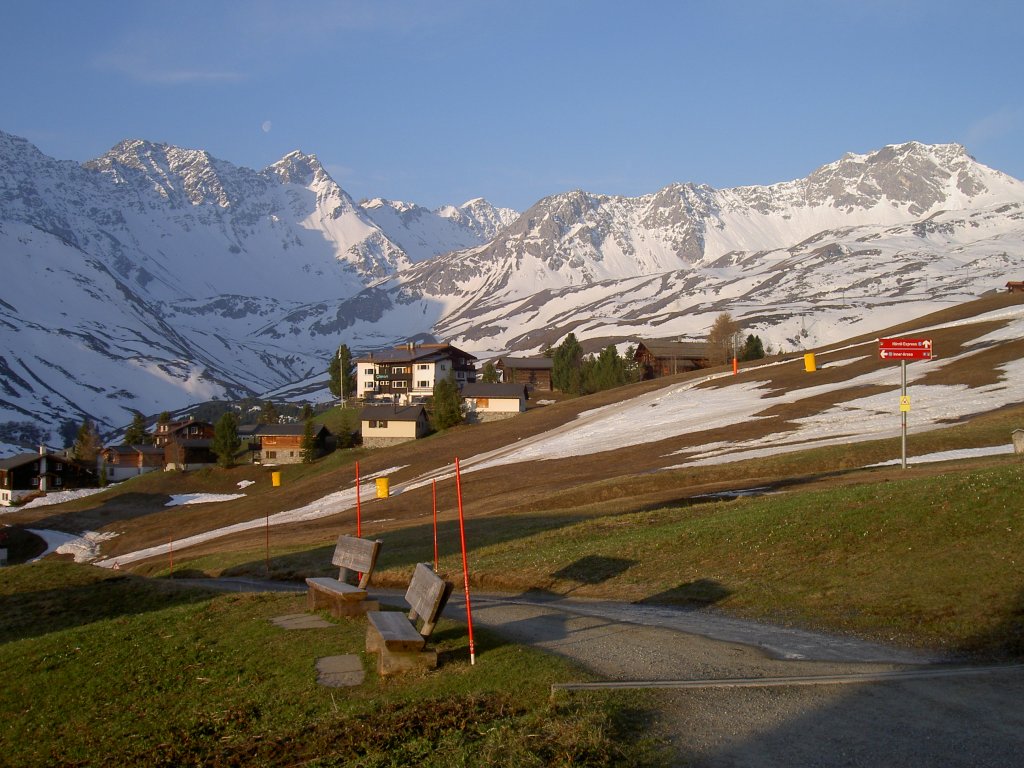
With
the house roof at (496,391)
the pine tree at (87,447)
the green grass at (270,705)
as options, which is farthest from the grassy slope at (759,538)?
the pine tree at (87,447)

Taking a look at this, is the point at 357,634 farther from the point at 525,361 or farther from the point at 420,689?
the point at 525,361

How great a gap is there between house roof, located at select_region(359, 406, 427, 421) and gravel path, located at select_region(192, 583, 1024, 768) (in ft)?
346

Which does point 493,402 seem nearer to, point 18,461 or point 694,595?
point 18,461

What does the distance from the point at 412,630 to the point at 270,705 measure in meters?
2.20

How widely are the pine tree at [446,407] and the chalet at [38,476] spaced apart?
180 feet

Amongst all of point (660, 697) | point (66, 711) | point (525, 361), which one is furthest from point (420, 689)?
point (525, 361)

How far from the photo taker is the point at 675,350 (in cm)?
16338

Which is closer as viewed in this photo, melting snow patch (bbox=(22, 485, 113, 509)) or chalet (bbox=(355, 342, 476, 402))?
melting snow patch (bbox=(22, 485, 113, 509))

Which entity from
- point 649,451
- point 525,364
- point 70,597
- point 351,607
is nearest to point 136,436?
point 525,364

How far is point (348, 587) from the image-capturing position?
55.5 ft

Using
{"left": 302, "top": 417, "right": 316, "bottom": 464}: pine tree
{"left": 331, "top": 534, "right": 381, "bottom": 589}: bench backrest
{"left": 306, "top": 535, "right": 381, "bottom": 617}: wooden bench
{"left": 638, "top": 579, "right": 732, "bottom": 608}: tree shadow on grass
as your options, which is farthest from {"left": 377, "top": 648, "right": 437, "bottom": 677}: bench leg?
{"left": 302, "top": 417, "right": 316, "bottom": 464}: pine tree

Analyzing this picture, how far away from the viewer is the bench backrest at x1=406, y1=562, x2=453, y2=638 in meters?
12.9

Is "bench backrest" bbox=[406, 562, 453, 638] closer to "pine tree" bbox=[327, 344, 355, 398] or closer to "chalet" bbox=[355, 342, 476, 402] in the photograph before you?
"chalet" bbox=[355, 342, 476, 402]

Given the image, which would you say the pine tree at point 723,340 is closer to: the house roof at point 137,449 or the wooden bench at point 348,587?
the house roof at point 137,449
